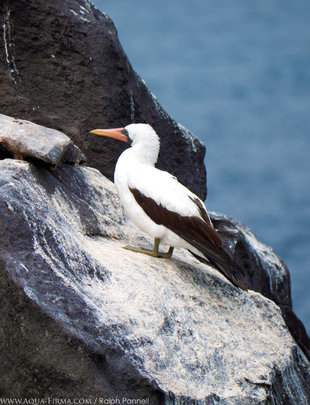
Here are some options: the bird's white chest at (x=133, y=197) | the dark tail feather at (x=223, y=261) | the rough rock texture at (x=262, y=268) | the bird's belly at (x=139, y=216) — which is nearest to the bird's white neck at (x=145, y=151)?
the bird's white chest at (x=133, y=197)

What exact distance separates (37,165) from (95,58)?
109 inches

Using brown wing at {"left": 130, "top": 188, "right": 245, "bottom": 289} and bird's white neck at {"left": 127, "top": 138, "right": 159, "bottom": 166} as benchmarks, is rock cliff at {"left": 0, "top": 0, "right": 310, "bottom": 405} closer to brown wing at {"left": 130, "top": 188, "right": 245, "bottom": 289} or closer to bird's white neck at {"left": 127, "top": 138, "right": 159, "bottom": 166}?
brown wing at {"left": 130, "top": 188, "right": 245, "bottom": 289}

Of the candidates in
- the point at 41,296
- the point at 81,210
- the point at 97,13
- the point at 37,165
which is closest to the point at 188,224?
the point at 81,210

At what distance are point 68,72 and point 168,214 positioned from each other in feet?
8.92

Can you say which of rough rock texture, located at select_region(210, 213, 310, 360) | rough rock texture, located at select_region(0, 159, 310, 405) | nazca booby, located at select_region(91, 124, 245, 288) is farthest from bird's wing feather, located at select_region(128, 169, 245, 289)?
rough rock texture, located at select_region(210, 213, 310, 360)

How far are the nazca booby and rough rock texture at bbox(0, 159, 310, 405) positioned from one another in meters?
0.26

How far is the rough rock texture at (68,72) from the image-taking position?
734 cm

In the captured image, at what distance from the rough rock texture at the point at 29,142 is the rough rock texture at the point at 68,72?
2046 mm

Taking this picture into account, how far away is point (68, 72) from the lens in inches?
297

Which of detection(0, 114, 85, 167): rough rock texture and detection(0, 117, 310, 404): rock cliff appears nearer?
detection(0, 117, 310, 404): rock cliff

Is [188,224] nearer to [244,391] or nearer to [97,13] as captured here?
[244,391]

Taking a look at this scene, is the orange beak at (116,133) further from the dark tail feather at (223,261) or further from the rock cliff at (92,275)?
the dark tail feather at (223,261)

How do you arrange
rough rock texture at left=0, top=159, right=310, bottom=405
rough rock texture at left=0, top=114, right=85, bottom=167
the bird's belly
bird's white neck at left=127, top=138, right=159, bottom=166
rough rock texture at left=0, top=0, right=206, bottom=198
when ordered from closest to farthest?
rough rock texture at left=0, top=159, right=310, bottom=405
rough rock texture at left=0, top=114, right=85, bottom=167
the bird's belly
bird's white neck at left=127, top=138, right=159, bottom=166
rough rock texture at left=0, top=0, right=206, bottom=198

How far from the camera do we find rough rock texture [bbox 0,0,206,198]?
24.1 feet
